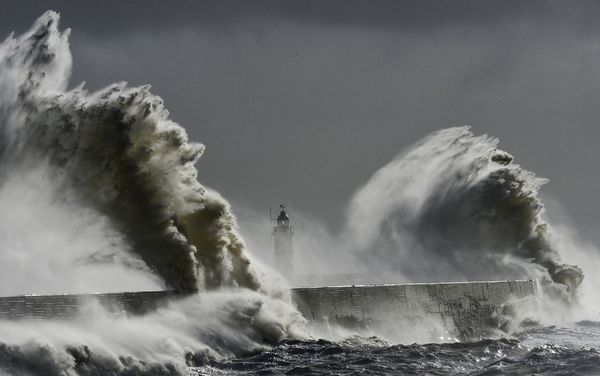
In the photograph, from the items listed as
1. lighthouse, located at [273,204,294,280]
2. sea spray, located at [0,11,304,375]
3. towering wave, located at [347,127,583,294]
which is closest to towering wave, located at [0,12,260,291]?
sea spray, located at [0,11,304,375]

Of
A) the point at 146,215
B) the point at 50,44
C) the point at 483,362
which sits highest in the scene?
the point at 50,44

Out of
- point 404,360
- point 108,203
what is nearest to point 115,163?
point 108,203

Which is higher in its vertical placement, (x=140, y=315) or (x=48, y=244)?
(x=48, y=244)

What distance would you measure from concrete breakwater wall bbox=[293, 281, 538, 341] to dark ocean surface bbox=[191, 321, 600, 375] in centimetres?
62

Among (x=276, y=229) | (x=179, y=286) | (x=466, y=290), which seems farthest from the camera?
(x=276, y=229)

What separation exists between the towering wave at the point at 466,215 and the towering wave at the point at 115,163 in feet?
54.0

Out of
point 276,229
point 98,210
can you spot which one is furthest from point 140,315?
point 276,229

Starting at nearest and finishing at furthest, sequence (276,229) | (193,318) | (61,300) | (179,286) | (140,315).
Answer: (61,300)
(140,315)
(193,318)
(179,286)
(276,229)

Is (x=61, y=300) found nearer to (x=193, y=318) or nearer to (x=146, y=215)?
(x=193, y=318)

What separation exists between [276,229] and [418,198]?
22.5m

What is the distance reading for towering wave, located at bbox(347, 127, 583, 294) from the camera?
3291cm

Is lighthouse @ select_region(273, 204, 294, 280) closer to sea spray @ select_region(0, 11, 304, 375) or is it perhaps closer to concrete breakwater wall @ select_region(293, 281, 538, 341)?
concrete breakwater wall @ select_region(293, 281, 538, 341)

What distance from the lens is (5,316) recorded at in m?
11.5

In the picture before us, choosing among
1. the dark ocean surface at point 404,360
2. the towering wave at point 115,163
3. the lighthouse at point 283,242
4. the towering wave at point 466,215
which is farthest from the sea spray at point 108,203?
the lighthouse at point 283,242
